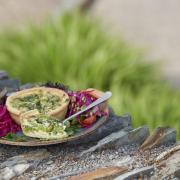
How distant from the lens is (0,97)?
10.6 ft

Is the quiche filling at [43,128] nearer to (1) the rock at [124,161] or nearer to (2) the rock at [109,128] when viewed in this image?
(2) the rock at [109,128]

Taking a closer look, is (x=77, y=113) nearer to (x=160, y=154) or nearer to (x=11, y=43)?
(x=160, y=154)

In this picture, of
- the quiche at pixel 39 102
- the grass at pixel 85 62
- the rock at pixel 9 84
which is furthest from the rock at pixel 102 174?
the grass at pixel 85 62

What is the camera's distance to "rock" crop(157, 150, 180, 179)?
2.90 meters

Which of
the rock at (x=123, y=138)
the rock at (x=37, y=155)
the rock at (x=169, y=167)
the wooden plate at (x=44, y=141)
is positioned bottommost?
the rock at (x=169, y=167)

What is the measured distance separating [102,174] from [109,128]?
15.6 inches

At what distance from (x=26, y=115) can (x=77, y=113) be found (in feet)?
0.77

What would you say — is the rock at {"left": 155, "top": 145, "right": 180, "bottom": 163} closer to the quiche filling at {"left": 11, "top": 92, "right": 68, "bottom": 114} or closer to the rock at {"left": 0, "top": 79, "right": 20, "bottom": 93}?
the quiche filling at {"left": 11, "top": 92, "right": 68, "bottom": 114}

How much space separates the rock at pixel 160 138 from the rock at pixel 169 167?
14 centimetres

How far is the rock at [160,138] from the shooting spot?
121 inches

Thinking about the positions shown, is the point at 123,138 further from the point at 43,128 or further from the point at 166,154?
the point at 43,128

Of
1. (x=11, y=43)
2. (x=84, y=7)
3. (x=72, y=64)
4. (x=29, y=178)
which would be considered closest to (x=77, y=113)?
(x=29, y=178)

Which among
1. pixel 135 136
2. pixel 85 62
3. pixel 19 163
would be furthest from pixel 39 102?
pixel 85 62

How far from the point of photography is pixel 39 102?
123 inches
